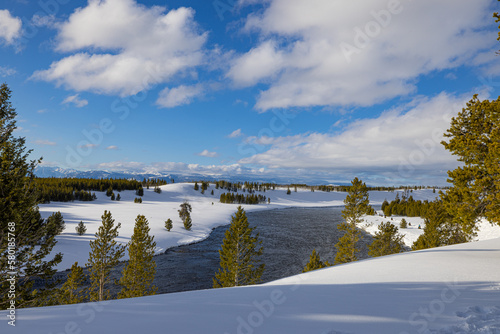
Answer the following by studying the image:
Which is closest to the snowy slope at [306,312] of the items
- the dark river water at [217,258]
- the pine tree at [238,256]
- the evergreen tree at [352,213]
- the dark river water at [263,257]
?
the pine tree at [238,256]

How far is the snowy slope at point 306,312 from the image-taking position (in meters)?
4.70

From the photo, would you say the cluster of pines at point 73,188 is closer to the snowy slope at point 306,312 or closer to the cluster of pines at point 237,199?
the cluster of pines at point 237,199

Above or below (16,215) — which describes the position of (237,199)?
below

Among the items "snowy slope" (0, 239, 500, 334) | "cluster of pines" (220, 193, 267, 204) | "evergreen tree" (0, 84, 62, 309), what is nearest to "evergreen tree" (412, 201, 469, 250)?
"snowy slope" (0, 239, 500, 334)

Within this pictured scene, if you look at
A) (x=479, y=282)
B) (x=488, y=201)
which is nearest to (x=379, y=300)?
(x=479, y=282)

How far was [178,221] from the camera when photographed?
216 ft

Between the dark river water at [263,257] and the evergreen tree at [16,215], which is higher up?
the evergreen tree at [16,215]

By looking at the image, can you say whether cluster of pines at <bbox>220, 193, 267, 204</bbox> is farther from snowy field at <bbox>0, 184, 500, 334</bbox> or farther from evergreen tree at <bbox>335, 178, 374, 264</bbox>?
snowy field at <bbox>0, 184, 500, 334</bbox>

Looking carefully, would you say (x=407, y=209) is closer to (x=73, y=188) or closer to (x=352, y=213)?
(x=352, y=213)

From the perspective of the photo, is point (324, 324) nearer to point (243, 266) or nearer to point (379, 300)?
point (379, 300)

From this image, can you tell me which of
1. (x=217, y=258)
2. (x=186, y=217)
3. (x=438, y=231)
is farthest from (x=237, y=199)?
(x=438, y=231)

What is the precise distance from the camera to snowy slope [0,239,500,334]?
4.70m

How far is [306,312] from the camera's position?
18.7 feet

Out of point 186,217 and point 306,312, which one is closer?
point 306,312
